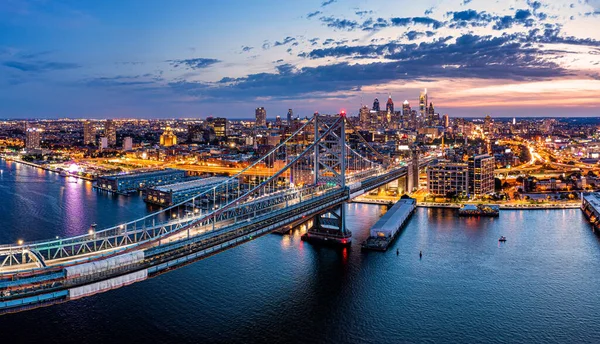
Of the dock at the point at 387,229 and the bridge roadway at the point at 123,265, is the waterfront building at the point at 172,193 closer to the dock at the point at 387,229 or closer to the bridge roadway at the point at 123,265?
the dock at the point at 387,229

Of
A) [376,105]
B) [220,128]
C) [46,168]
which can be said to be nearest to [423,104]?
[376,105]

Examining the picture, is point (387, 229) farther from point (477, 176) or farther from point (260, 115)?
point (260, 115)

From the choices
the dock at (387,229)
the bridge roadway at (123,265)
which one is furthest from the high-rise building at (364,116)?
the bridge roadway at (123,265)

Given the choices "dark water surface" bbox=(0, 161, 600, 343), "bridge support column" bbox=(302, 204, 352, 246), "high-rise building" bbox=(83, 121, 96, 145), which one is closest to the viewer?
"dark water surface" bbox=(0, 161, 600, 343)

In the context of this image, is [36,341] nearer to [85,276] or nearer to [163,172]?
[85,276]

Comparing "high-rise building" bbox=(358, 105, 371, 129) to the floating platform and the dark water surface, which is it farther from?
the dark water surface

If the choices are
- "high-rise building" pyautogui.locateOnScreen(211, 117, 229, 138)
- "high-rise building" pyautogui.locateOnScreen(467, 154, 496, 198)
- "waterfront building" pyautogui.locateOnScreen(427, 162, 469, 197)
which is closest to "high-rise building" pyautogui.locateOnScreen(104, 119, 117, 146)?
"high-rise building" pyautogui.locateOnScreen(211, 117, 229, 138)

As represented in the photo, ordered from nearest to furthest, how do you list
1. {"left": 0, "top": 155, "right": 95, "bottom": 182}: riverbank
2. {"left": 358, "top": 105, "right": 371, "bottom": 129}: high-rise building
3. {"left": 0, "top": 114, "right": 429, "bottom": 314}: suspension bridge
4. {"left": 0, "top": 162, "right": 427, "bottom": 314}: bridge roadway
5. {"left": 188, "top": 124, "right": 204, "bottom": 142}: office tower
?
{"left": 0, "top": 162, "right": 427, "bottom": 314}: bridge roadway, {"left": 0, "top": 114, "right": 429, "bottom": 314}: suspension bridge, {"left": 0, "top": 155, "right": 95, "bottom": 182}: riverbank, {"left": 188, "top": 124, "right": 204, "bottom": 142}: office tower, {"left": 358, "top": 105, "right": 371, "bottom": 129}: high-rise building
